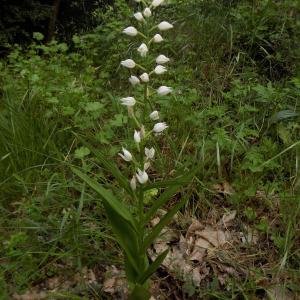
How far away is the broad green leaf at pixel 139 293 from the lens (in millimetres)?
1865

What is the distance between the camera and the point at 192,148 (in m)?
3.04

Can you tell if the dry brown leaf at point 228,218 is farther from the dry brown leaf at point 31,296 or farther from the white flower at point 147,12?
the white flower at point 147,12

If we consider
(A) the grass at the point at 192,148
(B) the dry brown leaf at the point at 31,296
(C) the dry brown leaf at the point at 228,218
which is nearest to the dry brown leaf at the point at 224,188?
(A) the grass at the point at 192,148

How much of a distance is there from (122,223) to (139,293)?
32 centimetres

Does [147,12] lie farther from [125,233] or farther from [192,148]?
[192,148]

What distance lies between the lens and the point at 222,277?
88.6 inches

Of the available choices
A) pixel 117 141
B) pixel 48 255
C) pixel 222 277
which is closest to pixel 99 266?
pixel 48 255

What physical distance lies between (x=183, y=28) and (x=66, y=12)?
1986 mm

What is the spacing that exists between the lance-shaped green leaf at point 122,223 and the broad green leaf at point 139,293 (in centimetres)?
12

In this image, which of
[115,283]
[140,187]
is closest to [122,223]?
[140,187]

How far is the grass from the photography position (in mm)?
2268

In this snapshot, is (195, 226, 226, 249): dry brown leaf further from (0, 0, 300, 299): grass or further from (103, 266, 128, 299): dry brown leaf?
(103, 266, 128, 299): dry brown leaf

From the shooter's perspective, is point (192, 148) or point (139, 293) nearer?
point (139, 293)

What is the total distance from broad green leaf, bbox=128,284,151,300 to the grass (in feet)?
1.01
